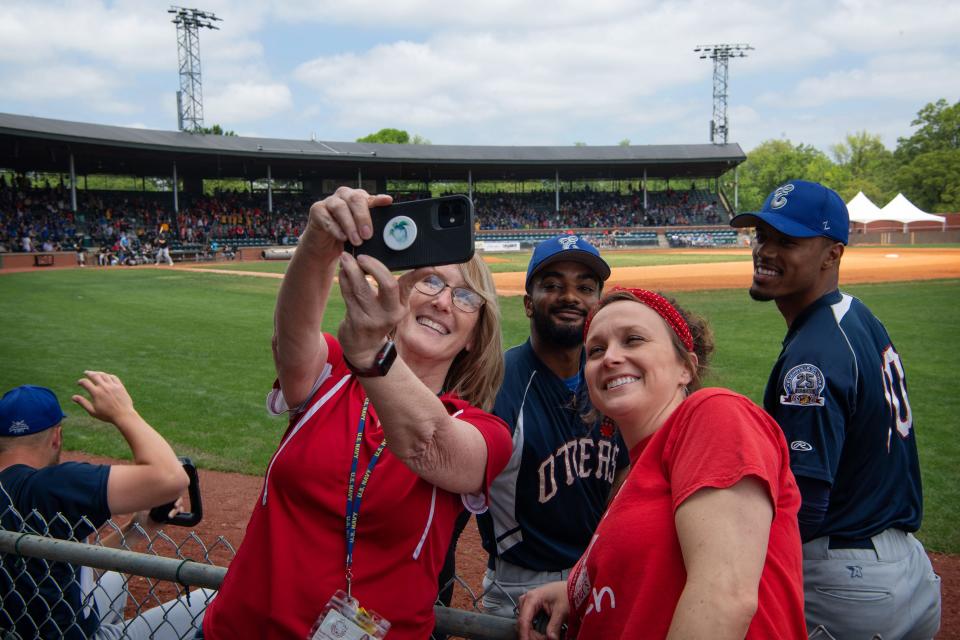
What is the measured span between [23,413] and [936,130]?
9249cm

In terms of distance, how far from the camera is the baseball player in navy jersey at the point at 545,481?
8.96ft

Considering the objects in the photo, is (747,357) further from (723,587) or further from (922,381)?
(723,587)

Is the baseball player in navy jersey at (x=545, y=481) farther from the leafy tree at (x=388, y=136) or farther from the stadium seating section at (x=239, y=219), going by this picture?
the leafy tree at (x=388, y=136)

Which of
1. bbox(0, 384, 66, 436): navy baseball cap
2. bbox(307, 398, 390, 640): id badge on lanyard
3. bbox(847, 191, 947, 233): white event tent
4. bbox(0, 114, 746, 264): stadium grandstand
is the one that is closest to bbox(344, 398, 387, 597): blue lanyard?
bbox(307, 398, 390, 640): id badge on lanyard

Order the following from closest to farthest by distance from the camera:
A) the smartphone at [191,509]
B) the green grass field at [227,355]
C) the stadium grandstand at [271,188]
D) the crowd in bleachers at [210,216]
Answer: the smartphone at [191,509]
the green grass field at [227,355]
the crowd in bleachers at [210,216]
the stadium grandstand at [271,188]

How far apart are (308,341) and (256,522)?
0.51 meters

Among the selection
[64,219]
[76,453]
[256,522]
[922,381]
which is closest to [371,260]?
[256,522]

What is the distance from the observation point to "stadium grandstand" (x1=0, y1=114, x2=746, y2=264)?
44.3 m

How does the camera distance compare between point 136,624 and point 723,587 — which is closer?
point 723,587

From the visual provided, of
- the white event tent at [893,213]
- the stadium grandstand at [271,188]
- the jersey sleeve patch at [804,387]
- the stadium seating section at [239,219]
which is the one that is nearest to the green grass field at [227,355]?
the jersey sleeve patch at [804,387]

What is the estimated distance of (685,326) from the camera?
1.98m

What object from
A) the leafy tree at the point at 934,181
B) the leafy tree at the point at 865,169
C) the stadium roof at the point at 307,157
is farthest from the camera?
the leafy tree at the point at 865,169

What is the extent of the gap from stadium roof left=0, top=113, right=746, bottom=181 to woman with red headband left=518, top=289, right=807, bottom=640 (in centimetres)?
4402

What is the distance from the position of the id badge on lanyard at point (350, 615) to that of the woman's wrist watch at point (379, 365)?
0.36 meters
